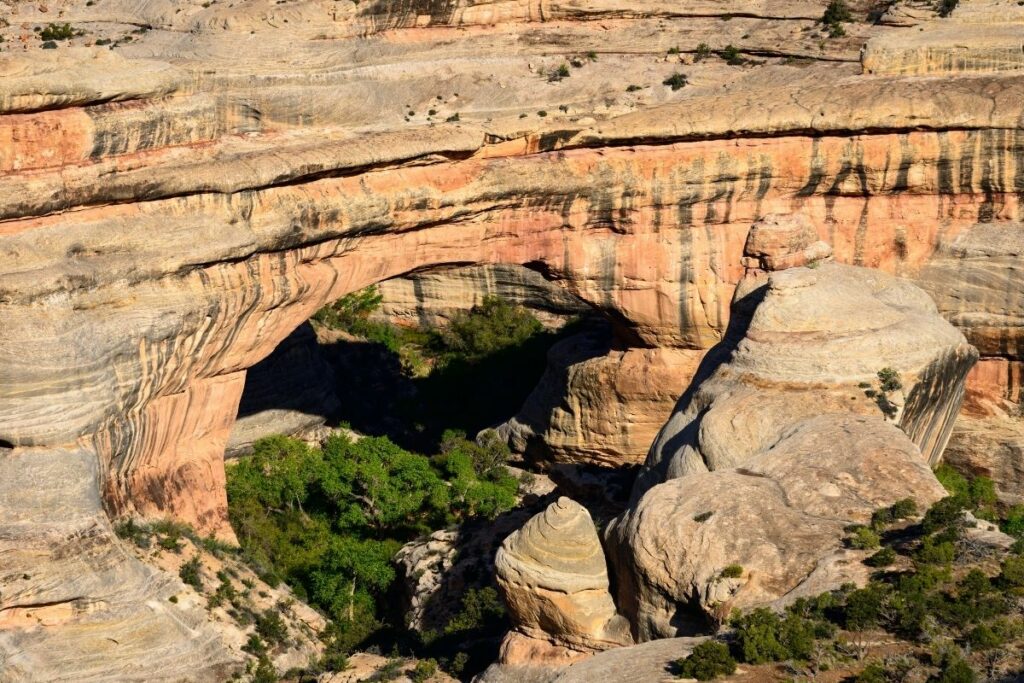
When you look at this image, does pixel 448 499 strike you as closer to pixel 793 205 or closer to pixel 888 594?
pixel 793 205

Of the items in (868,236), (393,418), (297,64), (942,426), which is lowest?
(393,418)

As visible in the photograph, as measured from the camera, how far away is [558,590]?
29.8m

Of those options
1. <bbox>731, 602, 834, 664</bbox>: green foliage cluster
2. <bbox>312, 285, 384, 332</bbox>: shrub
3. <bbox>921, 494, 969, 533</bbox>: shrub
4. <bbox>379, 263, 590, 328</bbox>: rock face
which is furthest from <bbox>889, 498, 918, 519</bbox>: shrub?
<bbox>312, 285, 384, 332</bbox>: shrub

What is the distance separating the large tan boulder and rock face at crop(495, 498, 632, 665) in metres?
0.42

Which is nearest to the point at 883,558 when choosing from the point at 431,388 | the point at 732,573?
the point at 732,573

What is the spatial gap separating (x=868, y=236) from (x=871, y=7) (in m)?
7.08

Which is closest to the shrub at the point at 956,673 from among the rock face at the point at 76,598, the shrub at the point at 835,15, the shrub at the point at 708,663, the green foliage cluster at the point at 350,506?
the shrub at the point at 708,663

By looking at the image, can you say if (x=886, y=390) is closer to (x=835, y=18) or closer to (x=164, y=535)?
(x=164, y=535)

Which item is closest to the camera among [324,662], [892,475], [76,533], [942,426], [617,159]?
[892,475]

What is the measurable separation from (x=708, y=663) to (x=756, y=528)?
4.29 metres

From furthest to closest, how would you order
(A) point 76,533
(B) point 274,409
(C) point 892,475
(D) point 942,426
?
(B) point 274,409, (D) point 942,426, (A) point 76,533, (C) point 892,475

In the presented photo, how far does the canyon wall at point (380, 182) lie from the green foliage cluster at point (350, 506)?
2.80 metres

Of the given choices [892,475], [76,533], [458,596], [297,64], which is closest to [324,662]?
[458,596]

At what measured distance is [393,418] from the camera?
4906cm
